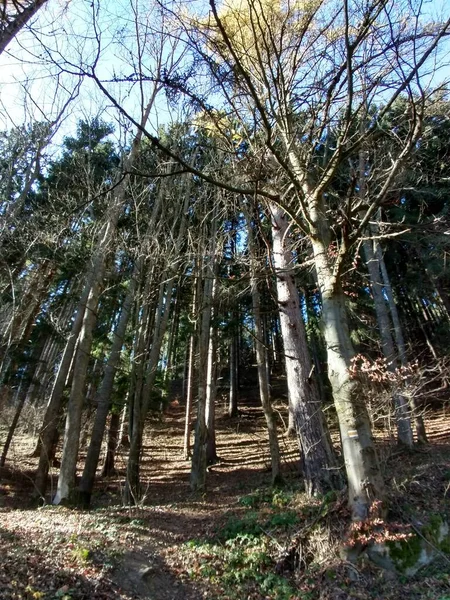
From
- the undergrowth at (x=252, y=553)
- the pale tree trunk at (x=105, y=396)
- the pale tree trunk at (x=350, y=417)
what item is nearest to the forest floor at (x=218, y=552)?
the undergrowth at (x=252, y=553)

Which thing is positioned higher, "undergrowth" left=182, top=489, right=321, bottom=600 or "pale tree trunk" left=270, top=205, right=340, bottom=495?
"pale tree trunk" left=270, top=205, right=340, bottom=495

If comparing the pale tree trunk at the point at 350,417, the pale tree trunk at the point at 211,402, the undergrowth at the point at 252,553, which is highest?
the pale tree trunk at the point at 211,402

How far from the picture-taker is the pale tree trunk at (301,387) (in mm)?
5605

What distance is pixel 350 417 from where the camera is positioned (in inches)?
140

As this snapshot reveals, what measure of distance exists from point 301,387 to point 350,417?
2.42m

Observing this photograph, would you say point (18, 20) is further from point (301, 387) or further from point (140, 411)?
point (140, 411)

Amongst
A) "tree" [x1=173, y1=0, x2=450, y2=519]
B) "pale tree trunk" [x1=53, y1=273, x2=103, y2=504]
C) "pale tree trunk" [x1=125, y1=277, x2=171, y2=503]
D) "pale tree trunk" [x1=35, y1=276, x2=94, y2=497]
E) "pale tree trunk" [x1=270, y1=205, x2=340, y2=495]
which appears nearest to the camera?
"tree" [x1=173, y1=0, x2=450, y2=519]

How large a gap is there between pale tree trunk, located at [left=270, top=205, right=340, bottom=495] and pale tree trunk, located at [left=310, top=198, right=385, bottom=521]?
4.68ft

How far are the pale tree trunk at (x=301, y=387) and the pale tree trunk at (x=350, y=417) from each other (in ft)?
4.68

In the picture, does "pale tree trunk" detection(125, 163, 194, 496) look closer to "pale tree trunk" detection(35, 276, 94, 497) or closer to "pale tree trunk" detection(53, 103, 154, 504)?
"pale tree trunk" detection(53, 103, 154, 504)

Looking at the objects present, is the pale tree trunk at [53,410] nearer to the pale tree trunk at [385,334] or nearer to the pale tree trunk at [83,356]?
the pale tree trunk at [83,356]

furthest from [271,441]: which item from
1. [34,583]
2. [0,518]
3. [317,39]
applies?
[317,39]

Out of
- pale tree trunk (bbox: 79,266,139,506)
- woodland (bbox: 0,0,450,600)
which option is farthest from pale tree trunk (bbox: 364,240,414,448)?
pale tree trunk (bbox: 79,266,139,506)

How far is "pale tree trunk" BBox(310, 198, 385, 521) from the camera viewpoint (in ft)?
11.5
